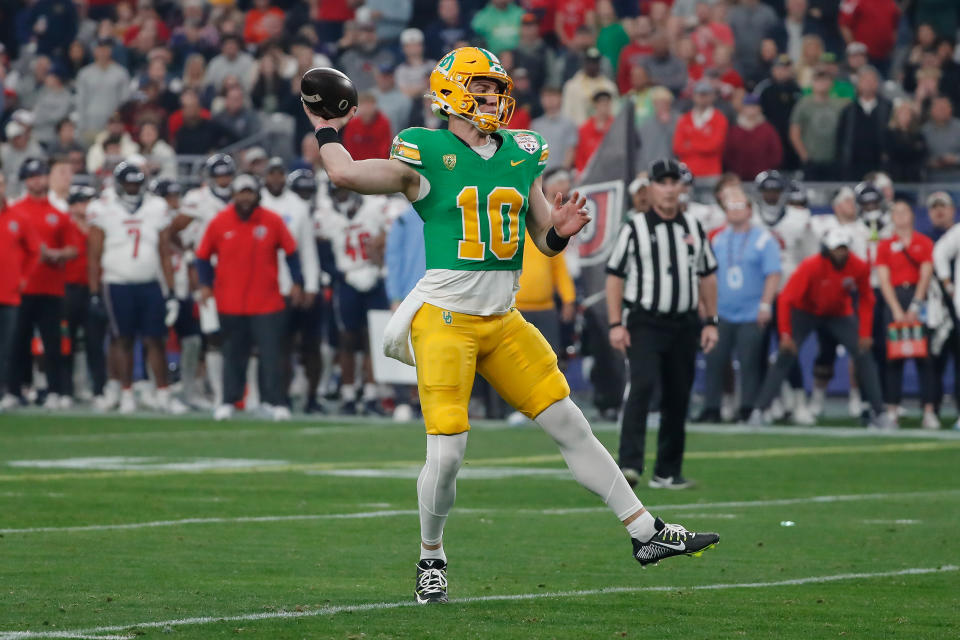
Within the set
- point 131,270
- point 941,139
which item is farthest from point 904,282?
point 131,270

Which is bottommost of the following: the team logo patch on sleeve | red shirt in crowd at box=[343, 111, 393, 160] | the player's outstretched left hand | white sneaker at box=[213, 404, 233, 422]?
white sneaker at box=[213, 404, 233, 422]

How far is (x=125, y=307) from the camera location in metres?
18.4

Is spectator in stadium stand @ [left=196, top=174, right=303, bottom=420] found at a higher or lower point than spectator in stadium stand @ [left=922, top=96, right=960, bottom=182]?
lower

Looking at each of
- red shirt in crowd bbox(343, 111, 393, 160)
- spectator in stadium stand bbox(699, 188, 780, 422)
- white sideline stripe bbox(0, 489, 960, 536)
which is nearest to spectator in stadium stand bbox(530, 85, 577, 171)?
red shirt in crowd bbox(343, 111, 393, 160)

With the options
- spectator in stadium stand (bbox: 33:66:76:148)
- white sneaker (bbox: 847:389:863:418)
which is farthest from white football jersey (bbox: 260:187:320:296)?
spectator in stadium stand (bbox: 33:66:76:148)

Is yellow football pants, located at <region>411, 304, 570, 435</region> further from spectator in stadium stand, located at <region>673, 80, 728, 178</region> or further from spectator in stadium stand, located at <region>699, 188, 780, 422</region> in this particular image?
spectator in stadium stand, located at <region>673, 80, 728, 178</region>

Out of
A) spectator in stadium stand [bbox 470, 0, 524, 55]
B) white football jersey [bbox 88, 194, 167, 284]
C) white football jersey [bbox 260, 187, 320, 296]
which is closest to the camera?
white football jersey [bbox 260, 187, 320, 296]

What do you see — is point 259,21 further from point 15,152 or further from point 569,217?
point 569,217

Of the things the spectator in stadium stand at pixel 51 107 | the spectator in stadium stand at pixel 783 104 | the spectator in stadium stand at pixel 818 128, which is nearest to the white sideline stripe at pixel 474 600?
the spectator in stadium stand at pixel 818 128

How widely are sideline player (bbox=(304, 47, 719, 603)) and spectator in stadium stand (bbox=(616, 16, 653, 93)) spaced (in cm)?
1455

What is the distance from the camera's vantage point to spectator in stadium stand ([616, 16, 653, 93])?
70.3 ft

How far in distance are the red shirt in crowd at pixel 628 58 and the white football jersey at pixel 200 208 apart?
17.2 ft

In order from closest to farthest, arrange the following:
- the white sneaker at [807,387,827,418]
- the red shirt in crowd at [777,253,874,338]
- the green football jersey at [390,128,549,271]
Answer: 1. the green football jersey at [390,128,549,271]
2. the red shirt in crowd at [777,253,874,338]
3. the white sneaker at [807,387,827,418]

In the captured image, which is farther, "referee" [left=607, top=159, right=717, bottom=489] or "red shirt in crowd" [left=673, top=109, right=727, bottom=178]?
"red shirt in crowd" [left=673, top=109, right=727, bottom=178]
